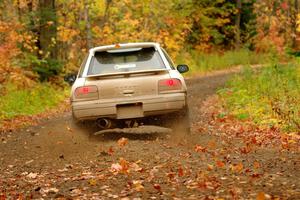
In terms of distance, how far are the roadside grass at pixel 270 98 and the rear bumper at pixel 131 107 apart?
2178mm

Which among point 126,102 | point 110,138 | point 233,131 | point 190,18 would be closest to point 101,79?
point 126,102

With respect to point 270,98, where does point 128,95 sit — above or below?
above

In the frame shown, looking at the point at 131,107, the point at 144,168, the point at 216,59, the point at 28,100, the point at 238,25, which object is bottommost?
the point at 216,59

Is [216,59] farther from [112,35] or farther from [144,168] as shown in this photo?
[144,168]

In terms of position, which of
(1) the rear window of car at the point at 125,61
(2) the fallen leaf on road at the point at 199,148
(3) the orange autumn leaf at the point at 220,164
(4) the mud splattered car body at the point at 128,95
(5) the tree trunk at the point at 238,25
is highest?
(1) the rear window of car at the point at 125,61

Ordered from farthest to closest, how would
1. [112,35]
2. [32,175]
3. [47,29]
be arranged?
[112,35] < [47,29] < [32,175]

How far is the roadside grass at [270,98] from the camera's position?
1080cm

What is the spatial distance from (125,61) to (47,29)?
41.3ft

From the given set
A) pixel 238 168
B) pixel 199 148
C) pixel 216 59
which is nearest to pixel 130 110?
pixel 199 148

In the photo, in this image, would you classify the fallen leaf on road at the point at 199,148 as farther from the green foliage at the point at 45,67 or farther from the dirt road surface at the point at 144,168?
the green foliage at the point at 45,67

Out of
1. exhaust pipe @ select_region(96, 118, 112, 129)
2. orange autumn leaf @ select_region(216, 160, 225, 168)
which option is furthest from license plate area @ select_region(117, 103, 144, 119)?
orange autumn leaf @ select_region(216, 160, 225, 168)

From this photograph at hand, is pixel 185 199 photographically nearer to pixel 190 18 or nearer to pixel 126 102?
pixel 126 102

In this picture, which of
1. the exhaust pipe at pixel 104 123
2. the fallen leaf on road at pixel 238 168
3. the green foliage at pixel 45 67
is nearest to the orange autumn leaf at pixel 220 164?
the fallen leaf on road at pixel 238 168

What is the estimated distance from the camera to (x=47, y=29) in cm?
2202
